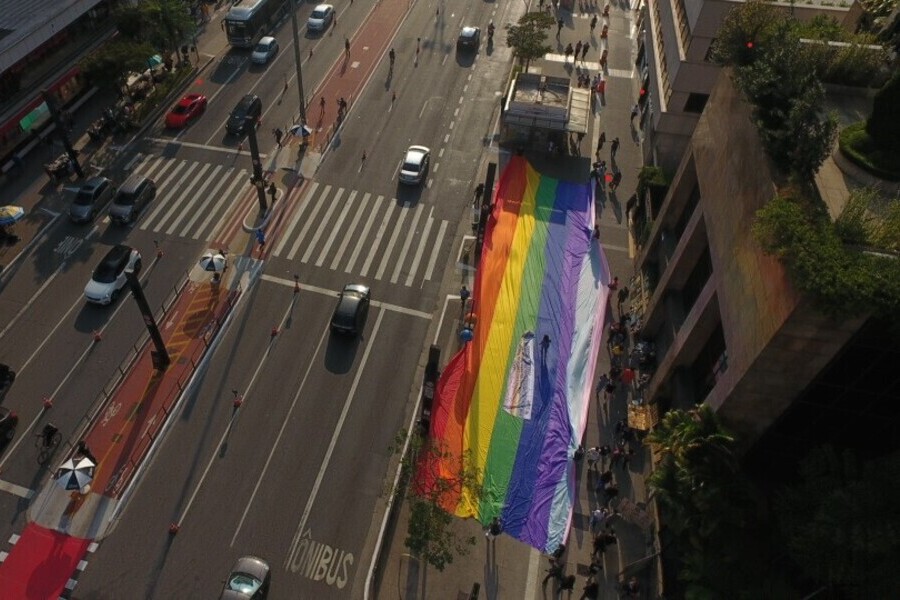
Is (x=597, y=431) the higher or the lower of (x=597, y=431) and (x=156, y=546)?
the higher

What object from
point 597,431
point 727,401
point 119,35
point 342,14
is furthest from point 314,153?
point 727,401

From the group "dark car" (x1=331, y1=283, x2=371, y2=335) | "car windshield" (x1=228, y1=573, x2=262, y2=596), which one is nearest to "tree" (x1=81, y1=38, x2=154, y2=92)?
"dark car" (x1=331, y1=283, x2=371, y2=335)

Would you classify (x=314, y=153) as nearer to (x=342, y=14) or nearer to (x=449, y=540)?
(x=342, y=14)

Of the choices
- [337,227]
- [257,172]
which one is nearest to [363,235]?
[337,227]

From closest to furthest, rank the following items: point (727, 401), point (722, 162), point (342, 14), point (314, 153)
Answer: point (727, 401)
point (722, 162)
point (314, 153)
point (342, 14)

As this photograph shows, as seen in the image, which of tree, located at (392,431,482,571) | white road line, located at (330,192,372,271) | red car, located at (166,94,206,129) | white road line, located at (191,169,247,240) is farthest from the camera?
red car, located at (166,94,206,129)

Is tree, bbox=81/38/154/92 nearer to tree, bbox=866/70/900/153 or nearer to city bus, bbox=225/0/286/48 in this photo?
city bus, bbox=225/0/286/48

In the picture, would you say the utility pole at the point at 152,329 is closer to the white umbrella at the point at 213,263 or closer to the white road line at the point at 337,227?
the white umbrella at the point at 213,263

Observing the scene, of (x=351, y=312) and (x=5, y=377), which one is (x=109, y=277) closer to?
(x=5, y=377)
